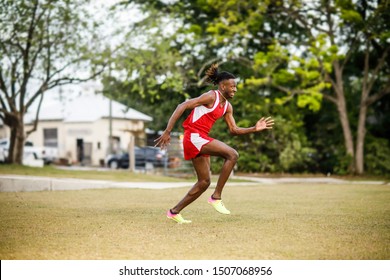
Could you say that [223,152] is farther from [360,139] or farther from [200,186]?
[360,139]

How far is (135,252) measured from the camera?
18.8ft

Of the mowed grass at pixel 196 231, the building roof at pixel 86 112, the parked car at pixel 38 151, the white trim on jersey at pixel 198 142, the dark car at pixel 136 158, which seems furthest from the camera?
the building roof at pixel 86 112

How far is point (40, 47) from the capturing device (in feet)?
82.4

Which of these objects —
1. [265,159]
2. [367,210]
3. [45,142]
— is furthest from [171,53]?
[45,142]

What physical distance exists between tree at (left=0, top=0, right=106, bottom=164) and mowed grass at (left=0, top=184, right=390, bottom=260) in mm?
15014

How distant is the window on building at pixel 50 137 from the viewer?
48.9 metres

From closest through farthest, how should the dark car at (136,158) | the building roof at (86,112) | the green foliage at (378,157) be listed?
the green foliage at (378,157) < the dark car at (136,158) < the building roof at (86,112)

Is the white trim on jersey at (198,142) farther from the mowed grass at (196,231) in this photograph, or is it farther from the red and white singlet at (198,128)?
the mowed grass at (196,231)

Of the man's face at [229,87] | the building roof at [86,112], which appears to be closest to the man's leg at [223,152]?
the man's face at [229,87]

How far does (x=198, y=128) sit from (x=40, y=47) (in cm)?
1891

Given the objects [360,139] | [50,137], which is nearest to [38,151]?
[50,137]

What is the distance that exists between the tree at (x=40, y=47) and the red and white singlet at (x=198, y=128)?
59.0 feet

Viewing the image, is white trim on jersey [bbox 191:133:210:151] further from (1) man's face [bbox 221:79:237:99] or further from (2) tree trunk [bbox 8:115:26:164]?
(2) tree trunk [bbox 8:115:26:164]
